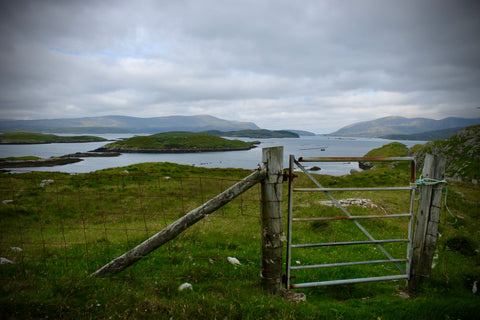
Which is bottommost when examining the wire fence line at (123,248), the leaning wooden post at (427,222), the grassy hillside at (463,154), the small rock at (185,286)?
the grassy hillside at (463,154)

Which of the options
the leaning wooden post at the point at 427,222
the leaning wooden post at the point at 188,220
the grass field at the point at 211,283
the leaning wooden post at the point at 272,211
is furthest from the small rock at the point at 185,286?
the leaning wooden post at the point at 427,222

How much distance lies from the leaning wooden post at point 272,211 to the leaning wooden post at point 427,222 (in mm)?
3672

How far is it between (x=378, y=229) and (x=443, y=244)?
2.59 m

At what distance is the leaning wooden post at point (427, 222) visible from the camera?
240 inches

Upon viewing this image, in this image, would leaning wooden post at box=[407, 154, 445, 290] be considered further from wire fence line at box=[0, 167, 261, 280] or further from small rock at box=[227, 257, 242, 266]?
small rock at box=[227, 257, 242, 266]

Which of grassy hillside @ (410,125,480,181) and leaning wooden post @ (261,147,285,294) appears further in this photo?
grassy hillside @ (410,125,480,181)

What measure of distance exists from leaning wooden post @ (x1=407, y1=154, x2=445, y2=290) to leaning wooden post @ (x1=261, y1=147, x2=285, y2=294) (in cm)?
367

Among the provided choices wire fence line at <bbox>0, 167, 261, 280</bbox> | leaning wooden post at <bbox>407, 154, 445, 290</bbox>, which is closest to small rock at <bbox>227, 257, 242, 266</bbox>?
wire fence line at <bbox>0, 167, 261, 280</bbox>

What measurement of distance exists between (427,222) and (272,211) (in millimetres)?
4083

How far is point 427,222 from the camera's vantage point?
20.2 feet

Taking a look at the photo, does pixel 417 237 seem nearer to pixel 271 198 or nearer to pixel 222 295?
pixel 271 198

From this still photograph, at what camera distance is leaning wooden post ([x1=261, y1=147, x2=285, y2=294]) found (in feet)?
17.9

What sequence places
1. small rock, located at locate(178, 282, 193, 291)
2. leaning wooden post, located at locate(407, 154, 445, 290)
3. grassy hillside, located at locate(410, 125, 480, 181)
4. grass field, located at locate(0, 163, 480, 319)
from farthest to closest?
grassy hillside, located at locate(410, 125, 480, 181), leaning wooden post, located at locate(407, 154, 445, 290), small rock, located at locate(178, 282, 193, 291), grass field, located at locate(0, 163, 480, 319)

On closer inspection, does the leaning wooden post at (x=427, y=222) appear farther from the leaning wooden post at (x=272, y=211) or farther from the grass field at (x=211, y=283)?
the leaning wooden post at (x=272, y=211)
